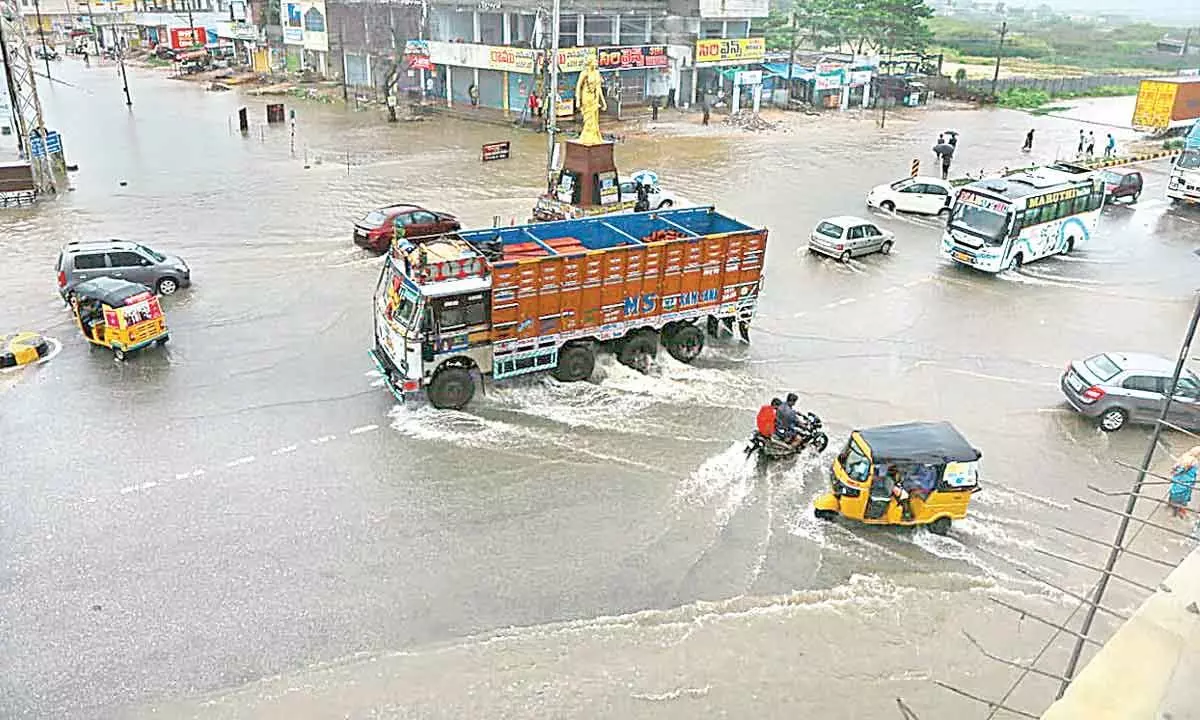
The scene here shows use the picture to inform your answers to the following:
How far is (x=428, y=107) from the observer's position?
53.1 m

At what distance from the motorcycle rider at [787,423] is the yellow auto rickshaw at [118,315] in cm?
1266

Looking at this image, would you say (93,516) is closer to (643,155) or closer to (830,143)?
(643,155)

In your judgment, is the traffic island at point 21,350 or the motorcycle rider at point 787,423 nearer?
the motorcycle rider at point 787,423

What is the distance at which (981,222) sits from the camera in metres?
25.4

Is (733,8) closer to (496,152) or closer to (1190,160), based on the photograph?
(496,152)

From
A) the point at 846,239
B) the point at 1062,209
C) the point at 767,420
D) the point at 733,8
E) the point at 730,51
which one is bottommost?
the point at 767,420

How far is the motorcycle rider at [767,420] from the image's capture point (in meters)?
14.8

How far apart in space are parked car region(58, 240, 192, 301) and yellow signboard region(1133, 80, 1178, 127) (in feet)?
169

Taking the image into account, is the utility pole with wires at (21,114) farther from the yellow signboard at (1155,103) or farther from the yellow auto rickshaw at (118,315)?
the yellow signboard at (1155,103)

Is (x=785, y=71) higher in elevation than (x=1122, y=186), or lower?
higher

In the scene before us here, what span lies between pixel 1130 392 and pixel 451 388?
1243 centimetres

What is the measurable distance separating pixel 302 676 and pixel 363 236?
1676 centimetres

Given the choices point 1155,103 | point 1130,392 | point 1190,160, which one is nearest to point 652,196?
point 1130,392

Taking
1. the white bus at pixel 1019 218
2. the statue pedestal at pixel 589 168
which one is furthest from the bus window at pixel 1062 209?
the statue pedestal at pixel 589 168
